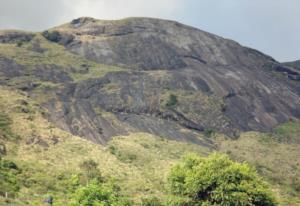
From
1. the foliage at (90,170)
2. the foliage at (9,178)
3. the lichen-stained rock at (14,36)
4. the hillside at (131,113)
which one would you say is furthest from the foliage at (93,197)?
the lichen-stained rock at (14,36)

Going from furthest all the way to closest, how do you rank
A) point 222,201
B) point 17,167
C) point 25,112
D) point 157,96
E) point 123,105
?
point 157,96
point 123,105
point 25,112
point 17,167
point 222,201

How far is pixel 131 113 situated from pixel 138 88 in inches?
547

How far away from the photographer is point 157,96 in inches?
6368

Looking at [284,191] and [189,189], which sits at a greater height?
[189,189]

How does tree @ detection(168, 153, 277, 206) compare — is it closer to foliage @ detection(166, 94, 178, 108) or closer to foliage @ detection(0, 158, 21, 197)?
foliage @ detection(0, 158, 21, 197)

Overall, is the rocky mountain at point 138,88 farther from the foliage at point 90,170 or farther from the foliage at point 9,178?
the foliage at point 9,178

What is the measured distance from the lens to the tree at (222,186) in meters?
79.1

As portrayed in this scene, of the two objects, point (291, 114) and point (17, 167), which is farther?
point (291, 114)

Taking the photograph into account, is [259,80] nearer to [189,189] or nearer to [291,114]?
[291,114]

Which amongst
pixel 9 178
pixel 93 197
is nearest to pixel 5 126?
pixel 9 178

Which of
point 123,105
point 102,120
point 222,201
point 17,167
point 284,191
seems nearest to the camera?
point 222,201

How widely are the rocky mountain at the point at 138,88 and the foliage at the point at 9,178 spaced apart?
106 ft

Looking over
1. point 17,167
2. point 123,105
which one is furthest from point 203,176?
point 123,105

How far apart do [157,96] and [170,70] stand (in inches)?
1016
